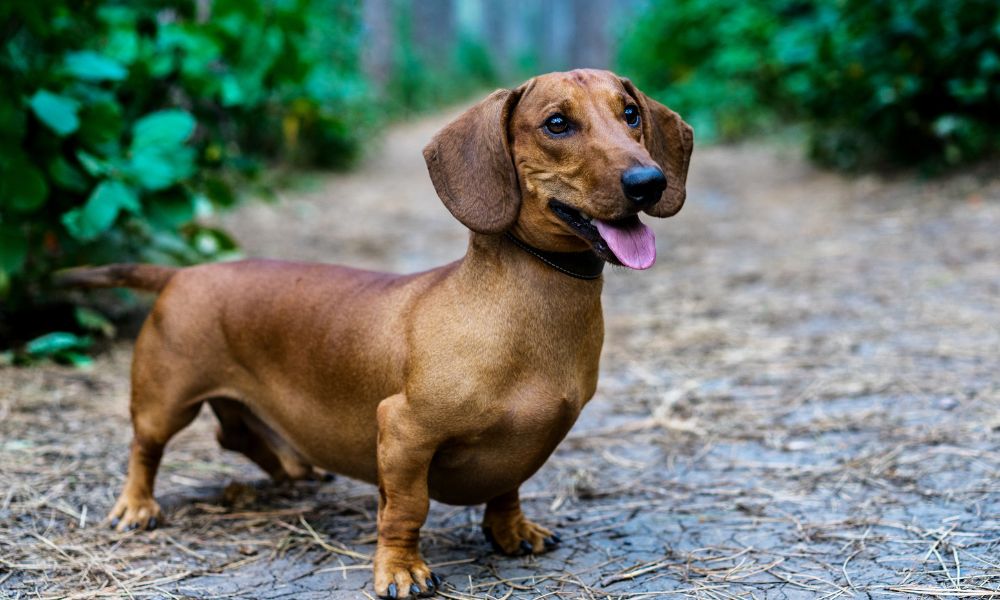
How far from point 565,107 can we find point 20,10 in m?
2.87

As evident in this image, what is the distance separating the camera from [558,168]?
2467 millimetres

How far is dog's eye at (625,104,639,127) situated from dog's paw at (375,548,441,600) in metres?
1.31

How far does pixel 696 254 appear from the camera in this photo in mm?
7680

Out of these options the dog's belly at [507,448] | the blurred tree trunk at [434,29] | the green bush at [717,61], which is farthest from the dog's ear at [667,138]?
the blurred tree trunk at [434,29]

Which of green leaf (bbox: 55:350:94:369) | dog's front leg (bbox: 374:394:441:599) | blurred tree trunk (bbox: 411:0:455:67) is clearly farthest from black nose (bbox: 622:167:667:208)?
blurred tree trunk (bbox: 411:0:455:67)

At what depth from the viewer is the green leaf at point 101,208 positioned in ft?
13.6

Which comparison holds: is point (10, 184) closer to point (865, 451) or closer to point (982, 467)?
point (865, 451)

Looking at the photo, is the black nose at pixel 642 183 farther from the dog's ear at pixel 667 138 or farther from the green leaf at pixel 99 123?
the green leaf at pixel 99 123

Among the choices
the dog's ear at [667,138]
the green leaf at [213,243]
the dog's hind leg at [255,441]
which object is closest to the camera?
the dog's ear at [667,138]

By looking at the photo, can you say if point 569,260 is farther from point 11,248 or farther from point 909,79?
→ point 909,79

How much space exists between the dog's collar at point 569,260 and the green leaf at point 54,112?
2.37m

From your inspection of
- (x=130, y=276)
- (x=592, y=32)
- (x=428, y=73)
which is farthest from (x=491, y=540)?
(x=592, y=32)

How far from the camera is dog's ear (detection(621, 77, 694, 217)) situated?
273 centimetres

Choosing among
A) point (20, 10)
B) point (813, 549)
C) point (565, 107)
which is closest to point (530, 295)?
point (565, 107)
